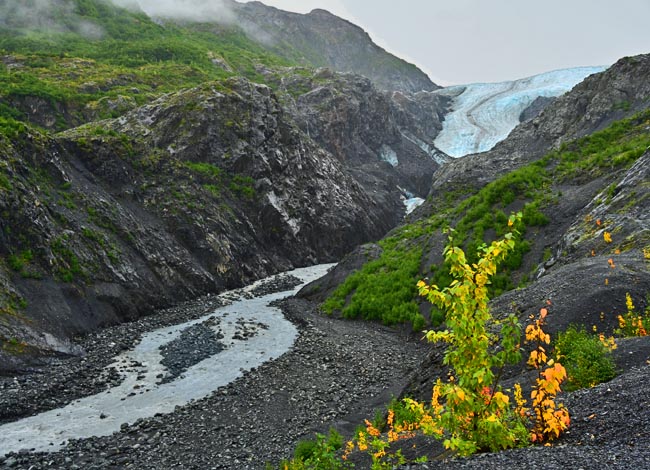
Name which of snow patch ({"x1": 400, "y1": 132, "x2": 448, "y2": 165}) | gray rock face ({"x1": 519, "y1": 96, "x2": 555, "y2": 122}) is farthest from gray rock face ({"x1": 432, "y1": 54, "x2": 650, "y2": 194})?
gray rock face ({"x1": 519, "y1": 96, "x2": 555, "y2": 122})

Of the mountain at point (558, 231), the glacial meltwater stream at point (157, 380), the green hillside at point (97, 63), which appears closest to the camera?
the mountain at point (558, 231)

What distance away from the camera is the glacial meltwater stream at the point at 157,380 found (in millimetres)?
17812

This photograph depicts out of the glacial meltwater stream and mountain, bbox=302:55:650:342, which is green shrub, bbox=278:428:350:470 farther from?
the glacial meltwater stream

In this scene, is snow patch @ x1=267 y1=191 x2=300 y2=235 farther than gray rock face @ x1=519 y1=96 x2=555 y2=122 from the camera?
No

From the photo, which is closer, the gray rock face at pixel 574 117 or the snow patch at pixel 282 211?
the gray rock face at pixel 574 117

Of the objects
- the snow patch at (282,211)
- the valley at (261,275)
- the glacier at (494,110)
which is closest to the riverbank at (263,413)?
the valley at (261,275)

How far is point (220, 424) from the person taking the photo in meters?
18.3

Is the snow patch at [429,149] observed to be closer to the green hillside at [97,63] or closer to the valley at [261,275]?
the green hillside at [97,63]

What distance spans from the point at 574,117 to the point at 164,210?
56.0 metres

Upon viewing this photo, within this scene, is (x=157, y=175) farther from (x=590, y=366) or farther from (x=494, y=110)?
(x=494, y=110)

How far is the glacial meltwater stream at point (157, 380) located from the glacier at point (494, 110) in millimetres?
114010

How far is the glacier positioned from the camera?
138 metres

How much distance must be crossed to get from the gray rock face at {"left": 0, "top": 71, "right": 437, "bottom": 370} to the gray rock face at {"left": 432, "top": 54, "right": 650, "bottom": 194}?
22006 millimetres

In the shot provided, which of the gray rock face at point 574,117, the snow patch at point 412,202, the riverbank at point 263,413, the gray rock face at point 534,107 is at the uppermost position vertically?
the gray rock face at point 534,107
